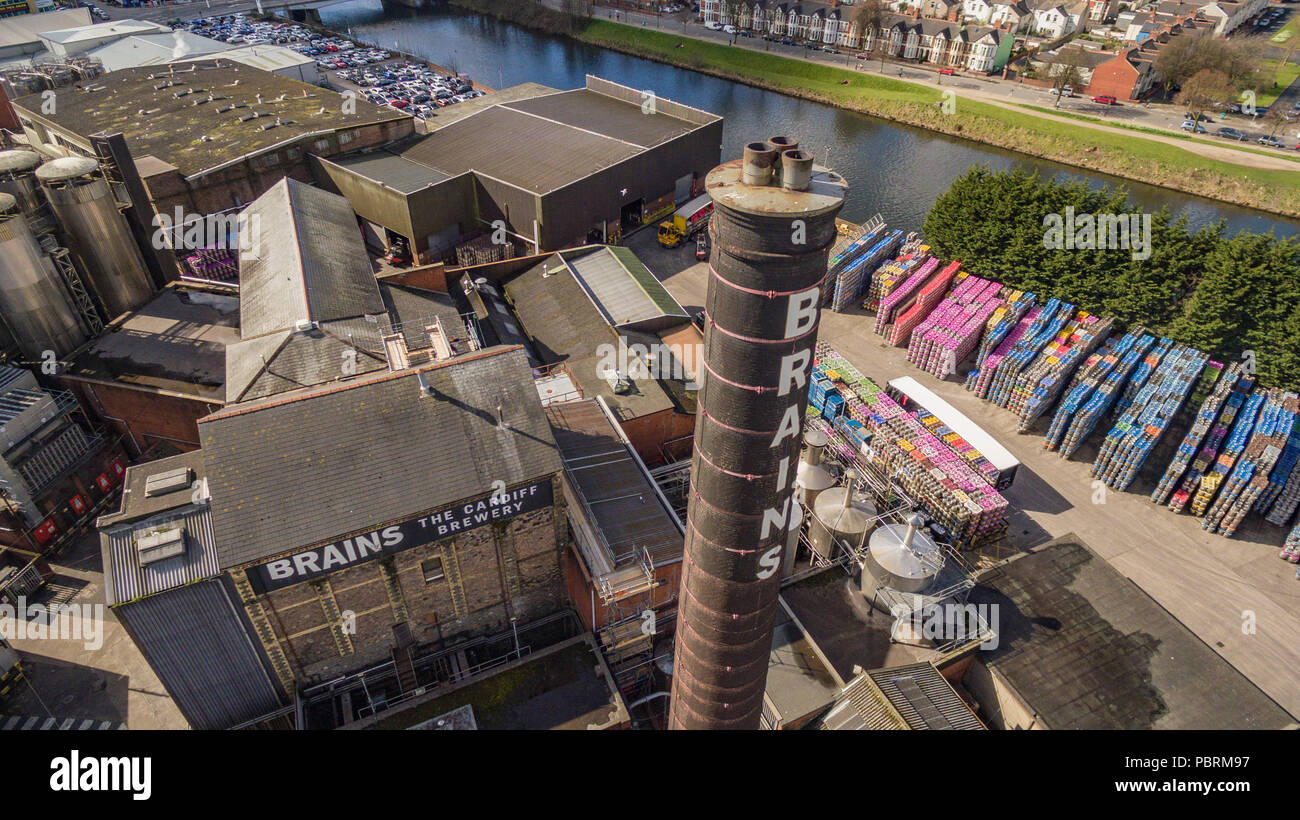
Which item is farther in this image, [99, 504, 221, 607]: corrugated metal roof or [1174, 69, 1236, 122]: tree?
[1174, 69, 1236, 122]: tree

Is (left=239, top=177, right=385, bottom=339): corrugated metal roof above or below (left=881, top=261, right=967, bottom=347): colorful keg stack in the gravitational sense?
above

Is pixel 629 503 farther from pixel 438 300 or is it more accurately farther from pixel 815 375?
pixel 438 300

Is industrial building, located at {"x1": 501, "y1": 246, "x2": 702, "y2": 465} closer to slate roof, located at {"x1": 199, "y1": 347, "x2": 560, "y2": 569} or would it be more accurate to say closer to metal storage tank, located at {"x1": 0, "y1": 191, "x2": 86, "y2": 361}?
slate roof, located at {"x1": 199, "y1": 347, "x2": 560, "y2": 569}

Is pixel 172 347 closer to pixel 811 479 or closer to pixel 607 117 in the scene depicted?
pixel 811 479

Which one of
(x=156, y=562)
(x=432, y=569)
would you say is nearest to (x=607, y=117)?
(x=432, y=569)

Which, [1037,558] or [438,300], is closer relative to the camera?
[1037,558]

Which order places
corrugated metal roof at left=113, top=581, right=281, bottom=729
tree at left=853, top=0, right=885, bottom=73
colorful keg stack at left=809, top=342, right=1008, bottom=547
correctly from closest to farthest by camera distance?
corrugated metal roof at left=113, top=581, right=281, bottom=729
colorful keg stack at left=809, top=342, right=1008, bottom=547
tree at left=853, top=0, right=885, bottom=73

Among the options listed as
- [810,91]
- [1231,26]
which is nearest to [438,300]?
[810,91]

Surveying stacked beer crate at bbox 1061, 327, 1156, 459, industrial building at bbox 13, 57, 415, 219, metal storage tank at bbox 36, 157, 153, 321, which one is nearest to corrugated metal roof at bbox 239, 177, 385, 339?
metal storage tank at bbox 36, 157, 153, 321
